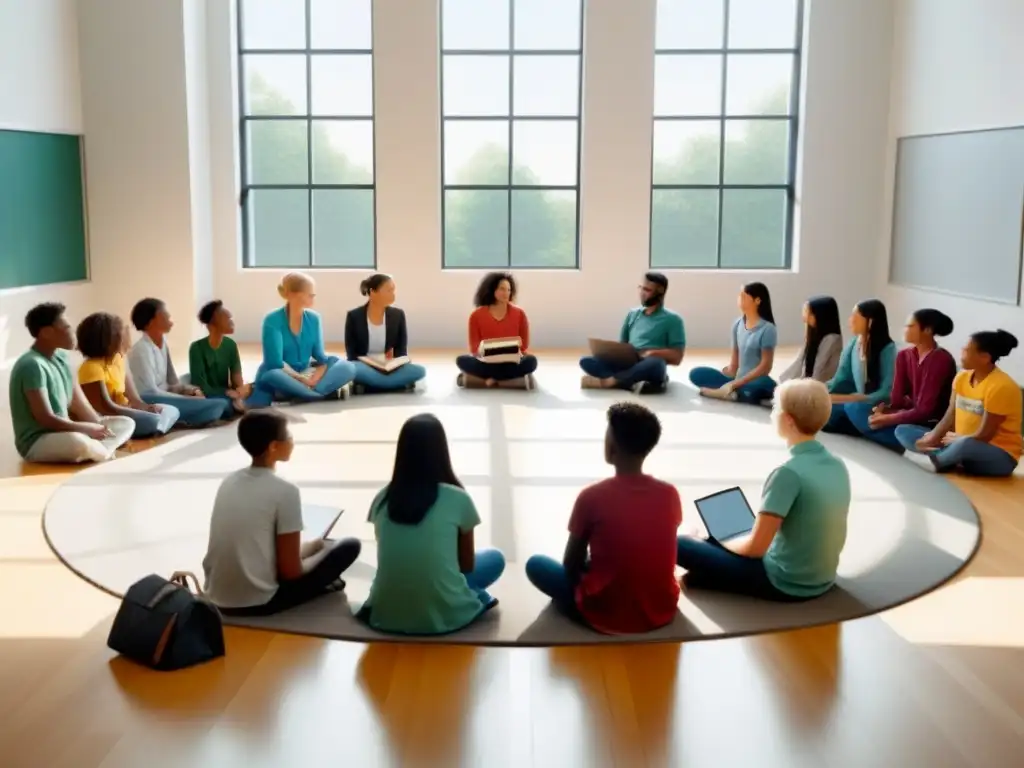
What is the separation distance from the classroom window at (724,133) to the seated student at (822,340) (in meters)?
4.97

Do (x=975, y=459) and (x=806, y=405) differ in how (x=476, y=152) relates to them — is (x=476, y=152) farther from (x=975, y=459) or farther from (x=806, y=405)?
(x=806, y=405)

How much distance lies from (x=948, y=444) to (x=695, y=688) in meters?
3.88

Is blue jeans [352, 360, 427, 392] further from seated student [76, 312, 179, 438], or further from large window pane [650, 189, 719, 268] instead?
large window pane [650, 189, 719, 268]

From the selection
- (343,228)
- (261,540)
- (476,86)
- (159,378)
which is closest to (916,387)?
(261,540)

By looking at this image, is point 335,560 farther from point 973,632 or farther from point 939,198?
point 939,198

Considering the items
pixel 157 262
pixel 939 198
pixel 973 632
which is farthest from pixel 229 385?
pixel 939 198

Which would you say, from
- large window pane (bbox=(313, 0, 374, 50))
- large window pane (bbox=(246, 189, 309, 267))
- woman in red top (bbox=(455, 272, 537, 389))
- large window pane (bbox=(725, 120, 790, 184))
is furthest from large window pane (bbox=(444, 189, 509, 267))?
woman in red top (bbox=(455, 272, 537, 389))

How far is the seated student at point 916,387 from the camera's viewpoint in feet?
24.1

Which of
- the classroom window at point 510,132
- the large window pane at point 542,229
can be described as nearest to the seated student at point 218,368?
the classroom window at point 510,132

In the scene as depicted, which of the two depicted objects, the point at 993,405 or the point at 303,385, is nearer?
the point at 993,405

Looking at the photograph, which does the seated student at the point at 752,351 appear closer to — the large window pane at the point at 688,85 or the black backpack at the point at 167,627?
the large window pane at the point at 688,85

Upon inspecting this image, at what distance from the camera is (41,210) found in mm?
11227

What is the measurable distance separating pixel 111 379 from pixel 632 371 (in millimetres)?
4407

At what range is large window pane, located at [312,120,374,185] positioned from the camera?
13.2m
